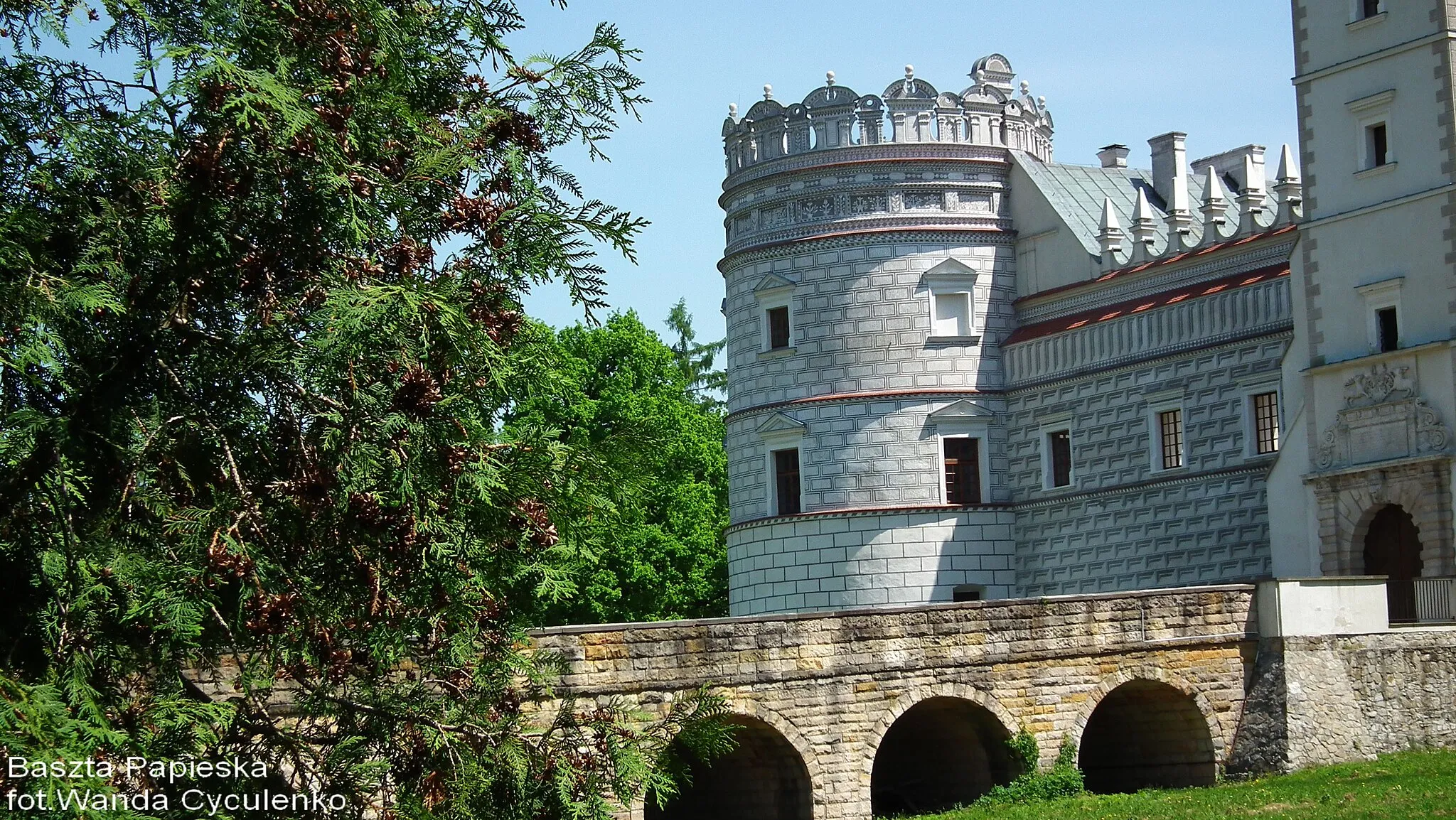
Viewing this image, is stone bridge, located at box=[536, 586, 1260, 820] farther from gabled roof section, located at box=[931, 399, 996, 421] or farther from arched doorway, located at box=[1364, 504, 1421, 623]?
gabled roof section, located at box=[931, 399, 996, 421]

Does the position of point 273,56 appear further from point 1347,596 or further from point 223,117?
point 1347,596

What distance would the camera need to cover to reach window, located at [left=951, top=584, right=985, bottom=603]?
114 ft

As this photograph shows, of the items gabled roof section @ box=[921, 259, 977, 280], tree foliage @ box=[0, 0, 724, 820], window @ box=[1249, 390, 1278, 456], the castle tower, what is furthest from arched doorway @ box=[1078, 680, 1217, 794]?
tree foliage @ box=[0, 0, 724, 820]

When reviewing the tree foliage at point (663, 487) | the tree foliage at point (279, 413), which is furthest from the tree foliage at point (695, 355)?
the tree foliage at point (279, 413)

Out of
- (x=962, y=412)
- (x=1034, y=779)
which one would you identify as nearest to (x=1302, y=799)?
(x=1034, y=779)

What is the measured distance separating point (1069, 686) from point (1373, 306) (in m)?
8.31

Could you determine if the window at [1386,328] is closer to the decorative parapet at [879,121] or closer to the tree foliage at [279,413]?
the decorative parapet at [879,121]

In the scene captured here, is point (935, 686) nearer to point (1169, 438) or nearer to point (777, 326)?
point (1169, 438)

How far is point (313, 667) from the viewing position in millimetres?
9500

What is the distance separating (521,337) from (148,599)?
242 cm

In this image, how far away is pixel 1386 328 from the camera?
27.9m

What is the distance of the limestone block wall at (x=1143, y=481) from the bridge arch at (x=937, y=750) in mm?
7662

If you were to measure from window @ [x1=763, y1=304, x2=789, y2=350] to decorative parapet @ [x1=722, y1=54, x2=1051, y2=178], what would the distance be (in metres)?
2.95

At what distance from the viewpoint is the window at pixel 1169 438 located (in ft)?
106
